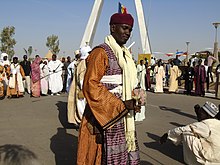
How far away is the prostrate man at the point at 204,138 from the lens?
3662 millimetres

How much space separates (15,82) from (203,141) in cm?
1100

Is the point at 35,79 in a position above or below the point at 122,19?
below

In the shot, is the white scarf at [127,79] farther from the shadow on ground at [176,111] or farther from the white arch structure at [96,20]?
the white arch structure at [96,20]

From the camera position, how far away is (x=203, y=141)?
3.72 meters

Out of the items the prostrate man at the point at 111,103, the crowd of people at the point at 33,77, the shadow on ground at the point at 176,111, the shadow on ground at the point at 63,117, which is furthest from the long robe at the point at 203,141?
the crowd of people at the point at 33,77

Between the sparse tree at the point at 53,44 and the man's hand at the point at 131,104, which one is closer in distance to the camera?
the man's hand at the point at 131,104

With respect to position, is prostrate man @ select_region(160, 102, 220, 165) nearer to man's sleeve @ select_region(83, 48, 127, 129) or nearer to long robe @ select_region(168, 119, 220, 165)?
long robe @ select_region(168, 119, 220, 165)

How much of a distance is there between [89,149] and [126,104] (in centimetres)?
60

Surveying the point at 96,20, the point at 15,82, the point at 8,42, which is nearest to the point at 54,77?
the point at 15,82

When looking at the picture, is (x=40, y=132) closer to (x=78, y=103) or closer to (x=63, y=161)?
(x=78, y=103)

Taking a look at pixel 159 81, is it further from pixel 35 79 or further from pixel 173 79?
pixel 35 79

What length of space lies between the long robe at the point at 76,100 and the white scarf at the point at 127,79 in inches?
140

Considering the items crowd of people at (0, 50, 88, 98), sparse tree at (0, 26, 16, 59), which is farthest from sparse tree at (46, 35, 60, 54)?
crowd of people at (0, 50, 88, 98)

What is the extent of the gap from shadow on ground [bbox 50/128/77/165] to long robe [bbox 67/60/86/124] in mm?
419
